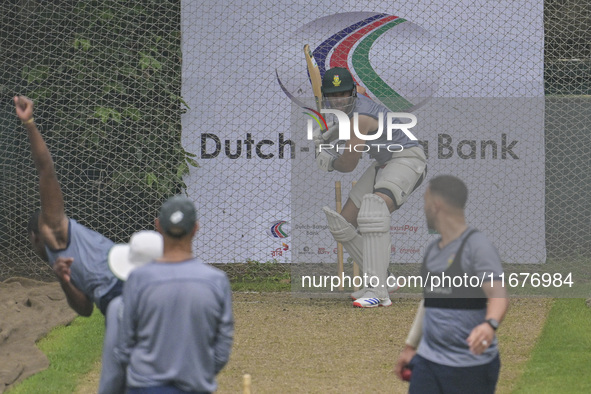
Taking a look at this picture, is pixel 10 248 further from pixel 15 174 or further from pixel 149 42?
pixel 149 42

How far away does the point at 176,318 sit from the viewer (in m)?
3.60

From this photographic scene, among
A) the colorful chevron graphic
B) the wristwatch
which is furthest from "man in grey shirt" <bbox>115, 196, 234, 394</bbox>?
the colorful chevron graphic

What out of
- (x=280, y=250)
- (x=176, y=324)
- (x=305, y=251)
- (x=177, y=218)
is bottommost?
(x=280, y=250)

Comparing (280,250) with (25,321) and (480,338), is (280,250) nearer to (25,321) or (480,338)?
(25,321)

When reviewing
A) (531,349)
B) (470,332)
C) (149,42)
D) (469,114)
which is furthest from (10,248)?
(470,332)

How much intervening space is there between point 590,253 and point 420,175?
250cm

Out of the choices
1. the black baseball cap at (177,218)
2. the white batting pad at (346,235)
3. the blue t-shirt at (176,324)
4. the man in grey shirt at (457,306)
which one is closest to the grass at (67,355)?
the white batting pad at (346,235)

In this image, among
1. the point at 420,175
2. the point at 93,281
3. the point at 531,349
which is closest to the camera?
the point at 93,281

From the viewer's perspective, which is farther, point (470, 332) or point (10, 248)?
point (10, 248)

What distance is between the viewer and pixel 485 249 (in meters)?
3.99

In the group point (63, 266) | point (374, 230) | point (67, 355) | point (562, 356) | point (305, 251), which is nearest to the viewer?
point (63, 266)

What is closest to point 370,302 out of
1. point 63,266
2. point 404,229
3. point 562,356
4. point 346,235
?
point 346,235

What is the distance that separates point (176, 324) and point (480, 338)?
1.31 meters

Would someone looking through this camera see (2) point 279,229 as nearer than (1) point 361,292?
No
